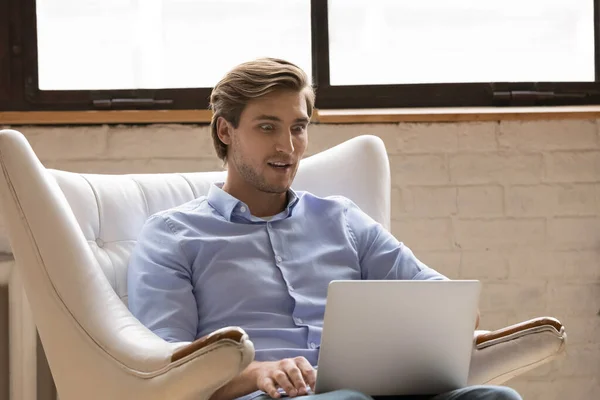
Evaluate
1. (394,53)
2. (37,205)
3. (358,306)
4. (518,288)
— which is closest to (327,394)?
(358,306)

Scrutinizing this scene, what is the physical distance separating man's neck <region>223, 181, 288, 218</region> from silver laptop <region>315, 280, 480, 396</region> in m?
0.54

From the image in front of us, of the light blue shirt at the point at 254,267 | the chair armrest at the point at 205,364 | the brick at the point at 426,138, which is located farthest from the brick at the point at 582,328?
the chair armrest at the point at 205,364

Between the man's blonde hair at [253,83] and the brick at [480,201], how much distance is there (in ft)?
2.63

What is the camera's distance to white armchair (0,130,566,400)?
1.36 metres

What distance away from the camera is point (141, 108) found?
8.54 ft

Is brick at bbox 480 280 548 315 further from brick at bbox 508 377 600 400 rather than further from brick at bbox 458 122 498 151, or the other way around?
brick at bbox 458 122 498 151

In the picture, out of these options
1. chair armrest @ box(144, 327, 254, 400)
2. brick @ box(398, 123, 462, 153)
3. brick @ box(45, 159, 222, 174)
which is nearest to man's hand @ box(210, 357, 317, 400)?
chair armrest @ box(144, 327, 254, 400)

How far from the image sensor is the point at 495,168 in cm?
257

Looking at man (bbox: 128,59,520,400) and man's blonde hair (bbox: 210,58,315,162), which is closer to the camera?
man (bbox: 128,59,520,400)

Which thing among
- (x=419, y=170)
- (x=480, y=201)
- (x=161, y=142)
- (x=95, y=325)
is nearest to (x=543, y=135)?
(x=480, y=201)

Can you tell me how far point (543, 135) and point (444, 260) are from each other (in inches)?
17.0

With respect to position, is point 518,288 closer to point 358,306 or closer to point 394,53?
point 394,53

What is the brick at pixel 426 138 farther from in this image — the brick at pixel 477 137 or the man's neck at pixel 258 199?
the man's neck at pixel 258 199

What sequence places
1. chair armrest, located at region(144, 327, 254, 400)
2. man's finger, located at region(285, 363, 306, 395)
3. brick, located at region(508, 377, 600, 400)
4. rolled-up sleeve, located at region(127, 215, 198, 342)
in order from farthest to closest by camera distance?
brick, located at region(508, 377, 600, 400) → rolled-up sleeve, located at region(127, 215, 198, 342) → man's finger, located at region(285, 363, 306, 395) → chair armrest, located at region(144, 327, 254, 400)
